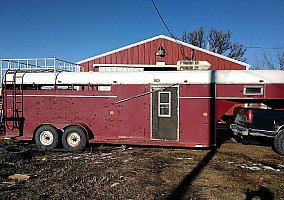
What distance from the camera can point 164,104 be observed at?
10.0 metres

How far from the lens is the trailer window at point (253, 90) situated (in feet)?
31.7

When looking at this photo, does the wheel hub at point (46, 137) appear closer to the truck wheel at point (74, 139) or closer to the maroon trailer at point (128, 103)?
the maroon trailer at point (128, 103)

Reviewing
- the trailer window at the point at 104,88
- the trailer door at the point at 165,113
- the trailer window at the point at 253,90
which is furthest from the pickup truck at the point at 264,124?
the trailer window at the point at 104,88

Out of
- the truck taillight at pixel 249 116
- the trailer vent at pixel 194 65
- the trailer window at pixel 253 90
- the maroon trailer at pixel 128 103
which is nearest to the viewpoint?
the trailer window at pixel 253 90

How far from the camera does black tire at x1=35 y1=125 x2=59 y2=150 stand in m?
10.4

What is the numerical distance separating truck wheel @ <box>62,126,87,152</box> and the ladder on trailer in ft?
5.52

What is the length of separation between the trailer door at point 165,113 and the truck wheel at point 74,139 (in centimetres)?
236

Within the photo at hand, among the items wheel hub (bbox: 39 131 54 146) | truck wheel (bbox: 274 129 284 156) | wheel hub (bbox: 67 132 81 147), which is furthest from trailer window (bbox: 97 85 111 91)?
truck wheel (bbox: 274 129 284 156)

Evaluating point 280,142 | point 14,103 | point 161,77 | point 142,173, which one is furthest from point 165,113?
point 14,103

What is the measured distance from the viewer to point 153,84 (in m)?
10.1

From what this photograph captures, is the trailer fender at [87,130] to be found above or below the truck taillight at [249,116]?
below

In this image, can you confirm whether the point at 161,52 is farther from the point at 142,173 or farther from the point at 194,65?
the point at 142,173

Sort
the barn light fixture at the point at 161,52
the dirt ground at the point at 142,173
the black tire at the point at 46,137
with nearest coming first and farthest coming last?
the dirt ground at the point at 142,173, the black tire at the point at 46,137, the barn light fixture at the point at 161,52

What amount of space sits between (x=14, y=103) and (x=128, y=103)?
13.3 feet
